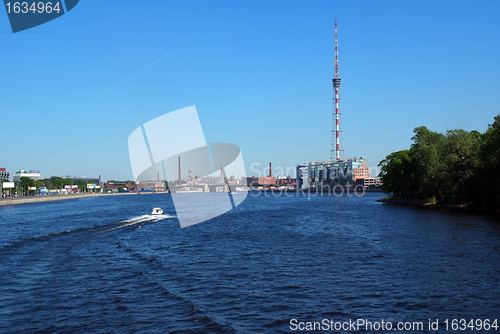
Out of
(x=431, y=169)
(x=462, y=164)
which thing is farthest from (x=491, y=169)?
(x=431, y=169)

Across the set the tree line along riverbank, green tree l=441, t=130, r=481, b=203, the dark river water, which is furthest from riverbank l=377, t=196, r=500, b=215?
the dark river water

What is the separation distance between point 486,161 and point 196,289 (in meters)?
62.4

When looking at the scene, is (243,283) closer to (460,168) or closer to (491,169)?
(491,169)

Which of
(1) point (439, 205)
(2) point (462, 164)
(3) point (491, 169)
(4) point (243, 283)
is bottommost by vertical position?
(1) point (439, 205)

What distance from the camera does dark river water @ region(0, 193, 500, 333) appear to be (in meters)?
16.5

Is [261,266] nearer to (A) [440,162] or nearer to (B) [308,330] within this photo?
(B) [308,330]

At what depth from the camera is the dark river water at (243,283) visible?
16.5m

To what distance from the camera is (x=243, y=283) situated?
2239cm

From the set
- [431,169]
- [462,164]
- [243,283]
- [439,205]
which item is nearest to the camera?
[243,283]

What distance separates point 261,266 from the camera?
88.2ft

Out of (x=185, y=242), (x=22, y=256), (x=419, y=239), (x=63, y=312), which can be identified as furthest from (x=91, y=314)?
(x=419, y=239)

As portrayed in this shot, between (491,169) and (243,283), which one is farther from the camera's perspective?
(491,169)

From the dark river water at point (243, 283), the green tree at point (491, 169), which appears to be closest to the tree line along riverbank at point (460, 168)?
the green tree at point (491, 169)

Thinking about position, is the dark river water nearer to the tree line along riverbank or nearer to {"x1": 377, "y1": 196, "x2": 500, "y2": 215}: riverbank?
the tree line along riverbank
